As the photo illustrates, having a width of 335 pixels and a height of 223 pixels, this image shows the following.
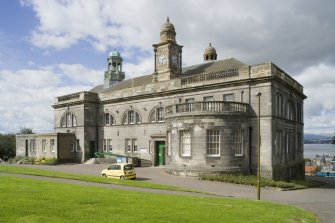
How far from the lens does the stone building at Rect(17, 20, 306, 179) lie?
28312mm

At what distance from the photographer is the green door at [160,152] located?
36562mm

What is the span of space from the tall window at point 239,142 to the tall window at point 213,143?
1.77 m

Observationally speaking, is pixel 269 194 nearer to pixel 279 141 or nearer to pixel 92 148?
pixel 279 141

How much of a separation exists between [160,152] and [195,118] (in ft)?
A: 31.8

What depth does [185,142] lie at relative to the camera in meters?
29.4

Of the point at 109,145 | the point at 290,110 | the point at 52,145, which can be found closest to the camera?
the point at 290,110

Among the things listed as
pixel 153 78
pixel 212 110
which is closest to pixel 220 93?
pixel 212 110

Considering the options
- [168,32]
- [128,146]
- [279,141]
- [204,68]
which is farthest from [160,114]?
[279,141]

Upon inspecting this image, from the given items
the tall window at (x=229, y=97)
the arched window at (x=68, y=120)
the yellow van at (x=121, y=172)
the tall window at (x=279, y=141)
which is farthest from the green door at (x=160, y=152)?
the arched window at (x=68, y=120)

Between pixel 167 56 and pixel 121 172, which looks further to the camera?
pixel 167 56

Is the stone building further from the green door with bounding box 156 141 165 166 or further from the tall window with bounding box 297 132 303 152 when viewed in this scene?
the tall window with bounding box 297 132 303 152

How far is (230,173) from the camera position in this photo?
91.6 feet

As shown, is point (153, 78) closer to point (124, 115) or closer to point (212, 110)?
point (124, 115)

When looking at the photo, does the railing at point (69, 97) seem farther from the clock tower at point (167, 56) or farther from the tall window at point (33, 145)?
the clock tower at point (167, 56)
